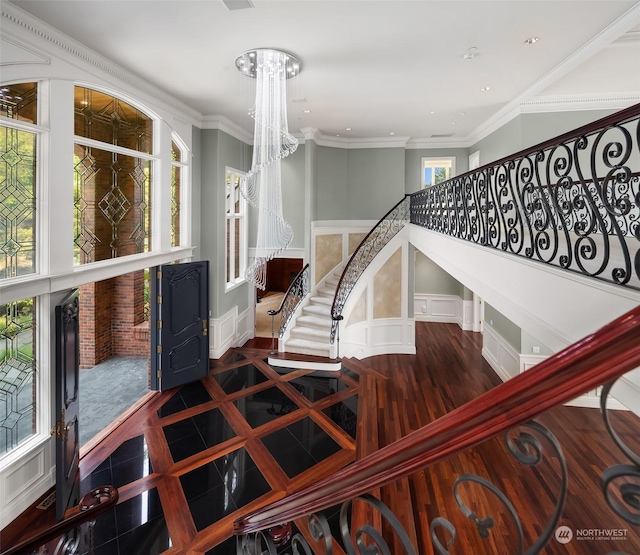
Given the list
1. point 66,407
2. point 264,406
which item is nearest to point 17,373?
point 66,407

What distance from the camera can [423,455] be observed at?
873 millimetres

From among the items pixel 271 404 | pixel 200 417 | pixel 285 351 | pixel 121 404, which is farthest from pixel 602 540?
pixel 121 404

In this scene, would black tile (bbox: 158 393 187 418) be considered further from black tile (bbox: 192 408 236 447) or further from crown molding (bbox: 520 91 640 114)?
crown molding (bbox: 520 91 640 114)

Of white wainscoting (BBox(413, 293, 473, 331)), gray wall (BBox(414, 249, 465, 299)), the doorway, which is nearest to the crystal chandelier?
→ gray wall (BBox(414, 249, 465, 299))

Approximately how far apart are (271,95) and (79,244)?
10.6ft

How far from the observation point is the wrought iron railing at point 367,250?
8.26 m

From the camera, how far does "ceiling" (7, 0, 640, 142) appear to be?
12.3 ft

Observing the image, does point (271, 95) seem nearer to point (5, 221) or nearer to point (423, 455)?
point (5, 221)

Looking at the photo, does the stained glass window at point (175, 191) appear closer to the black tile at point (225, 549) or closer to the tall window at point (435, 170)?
the black tile at point (225, 549)

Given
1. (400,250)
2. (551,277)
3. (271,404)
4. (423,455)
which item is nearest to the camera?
(423,455)

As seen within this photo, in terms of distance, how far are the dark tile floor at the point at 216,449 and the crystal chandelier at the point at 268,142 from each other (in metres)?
2.39

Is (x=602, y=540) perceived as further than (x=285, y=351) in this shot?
No

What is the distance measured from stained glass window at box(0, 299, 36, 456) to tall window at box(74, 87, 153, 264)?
1.11 meters

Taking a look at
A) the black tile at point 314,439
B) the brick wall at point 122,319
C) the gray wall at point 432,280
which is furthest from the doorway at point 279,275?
the black tile at point 314,439
